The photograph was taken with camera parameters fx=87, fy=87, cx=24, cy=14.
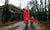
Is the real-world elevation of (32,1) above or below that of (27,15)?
above

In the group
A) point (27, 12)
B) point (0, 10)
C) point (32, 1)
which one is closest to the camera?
point (27, 12)

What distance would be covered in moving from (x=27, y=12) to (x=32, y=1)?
59.3 feet

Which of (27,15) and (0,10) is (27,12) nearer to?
(27,15)

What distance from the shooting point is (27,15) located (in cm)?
853

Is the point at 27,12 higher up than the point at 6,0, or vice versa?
the point at 6,0

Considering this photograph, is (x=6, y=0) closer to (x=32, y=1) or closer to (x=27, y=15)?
(x=27, y=15)

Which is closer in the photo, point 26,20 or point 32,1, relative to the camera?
point 26,20

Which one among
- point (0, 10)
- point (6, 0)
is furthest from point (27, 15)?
point (0, 10)

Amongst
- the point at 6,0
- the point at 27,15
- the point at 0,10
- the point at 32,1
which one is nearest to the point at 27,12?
the point at 27,15

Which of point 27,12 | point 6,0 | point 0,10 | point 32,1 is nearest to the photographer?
point 27,12

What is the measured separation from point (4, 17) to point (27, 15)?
7576 millimetres

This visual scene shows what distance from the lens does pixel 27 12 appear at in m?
8.45

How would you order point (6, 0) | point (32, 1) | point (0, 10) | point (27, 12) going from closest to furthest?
point (27, 12) < point (6, 0) < point (32, 1) < point (0, 10)

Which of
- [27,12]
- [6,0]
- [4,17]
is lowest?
[4,17]
